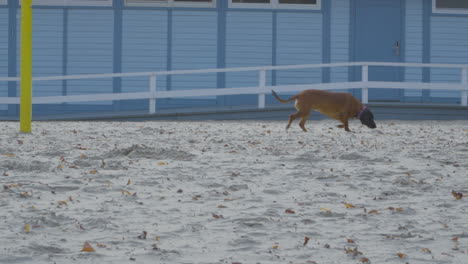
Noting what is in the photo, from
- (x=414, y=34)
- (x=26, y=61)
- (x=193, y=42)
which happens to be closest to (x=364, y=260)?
(x=26, y=61)

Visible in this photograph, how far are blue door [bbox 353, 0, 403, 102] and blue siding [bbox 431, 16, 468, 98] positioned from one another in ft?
2.76

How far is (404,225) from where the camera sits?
4.83m

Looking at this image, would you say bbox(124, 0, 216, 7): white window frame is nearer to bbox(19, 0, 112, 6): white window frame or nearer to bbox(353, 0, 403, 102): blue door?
bbox(19, 0, 112, 6): white window frame

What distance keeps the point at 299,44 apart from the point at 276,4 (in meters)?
1.07

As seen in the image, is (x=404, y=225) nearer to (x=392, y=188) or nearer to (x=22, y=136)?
(x=392, y=188)

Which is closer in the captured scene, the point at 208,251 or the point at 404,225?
the point at 208,251

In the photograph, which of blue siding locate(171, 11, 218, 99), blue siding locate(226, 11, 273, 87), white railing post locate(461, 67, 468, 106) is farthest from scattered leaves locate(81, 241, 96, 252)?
blue siding locate(226, 11, 273, 87)

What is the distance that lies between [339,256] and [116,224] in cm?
143

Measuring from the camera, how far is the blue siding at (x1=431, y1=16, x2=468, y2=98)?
1848cm

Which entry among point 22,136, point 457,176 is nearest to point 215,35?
point 22,136

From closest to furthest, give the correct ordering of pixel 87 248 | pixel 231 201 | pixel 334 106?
A: pixel 87 248 → pixel 231 201 → pixel 334 106

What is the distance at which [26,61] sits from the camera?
34.2 feet

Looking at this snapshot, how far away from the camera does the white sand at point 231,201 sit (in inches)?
164

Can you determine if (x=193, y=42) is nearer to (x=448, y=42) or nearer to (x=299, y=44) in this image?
(x=299, y=44)
